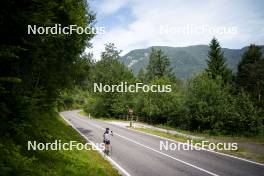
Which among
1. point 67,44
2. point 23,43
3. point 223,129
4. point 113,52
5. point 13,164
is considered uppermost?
point 113,52

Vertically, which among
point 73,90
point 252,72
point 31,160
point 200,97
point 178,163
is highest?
point 252,72

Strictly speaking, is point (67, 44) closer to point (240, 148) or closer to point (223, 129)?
point (240, 148)

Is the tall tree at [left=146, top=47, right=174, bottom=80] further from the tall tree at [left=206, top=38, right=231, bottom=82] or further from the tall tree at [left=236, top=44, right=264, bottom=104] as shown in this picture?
the tall tree at [left=206, top=38, right=231, bottom=82]

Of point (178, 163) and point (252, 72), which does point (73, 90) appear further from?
point (252, 72)

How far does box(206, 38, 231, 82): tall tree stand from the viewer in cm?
5484

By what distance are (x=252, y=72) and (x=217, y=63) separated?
26.4 ft

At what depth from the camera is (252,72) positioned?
190 feet

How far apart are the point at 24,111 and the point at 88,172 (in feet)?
13.6

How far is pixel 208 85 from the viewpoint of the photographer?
3578 centimetres

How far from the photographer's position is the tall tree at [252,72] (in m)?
58.2

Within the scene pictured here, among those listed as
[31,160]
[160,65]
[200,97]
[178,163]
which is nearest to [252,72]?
[200,97]

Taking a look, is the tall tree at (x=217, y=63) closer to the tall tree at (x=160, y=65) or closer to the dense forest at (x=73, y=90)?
the dense forest at (x=73, y=90)

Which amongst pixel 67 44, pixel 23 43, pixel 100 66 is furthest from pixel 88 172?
pixel 100 66

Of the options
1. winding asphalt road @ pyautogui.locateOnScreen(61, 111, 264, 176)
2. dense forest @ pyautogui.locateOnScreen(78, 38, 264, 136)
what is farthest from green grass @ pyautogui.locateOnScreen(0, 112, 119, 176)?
dense forest @ pyautogui.locateOnScreen(78, 38, 264, 136)
